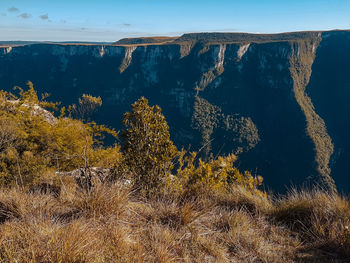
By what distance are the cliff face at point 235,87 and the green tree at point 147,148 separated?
80410 mm

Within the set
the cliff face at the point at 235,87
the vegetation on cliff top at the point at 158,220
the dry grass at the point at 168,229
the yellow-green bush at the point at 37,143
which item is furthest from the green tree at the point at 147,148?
the cliff face at the point at 235,87

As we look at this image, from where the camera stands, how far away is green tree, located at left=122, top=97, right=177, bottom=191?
4.34 m

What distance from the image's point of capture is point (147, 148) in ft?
14.8

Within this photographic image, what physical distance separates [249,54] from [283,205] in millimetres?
126897

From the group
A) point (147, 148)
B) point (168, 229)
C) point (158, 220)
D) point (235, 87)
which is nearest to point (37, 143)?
point (147, 148)

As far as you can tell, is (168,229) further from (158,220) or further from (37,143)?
(37,143)

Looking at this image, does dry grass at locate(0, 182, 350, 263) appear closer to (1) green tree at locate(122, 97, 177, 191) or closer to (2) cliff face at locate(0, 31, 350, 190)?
(1) green tree at locate(122, 97, 177, 191)

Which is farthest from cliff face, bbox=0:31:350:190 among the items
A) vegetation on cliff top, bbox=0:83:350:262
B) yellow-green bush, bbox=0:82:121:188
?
vegetation on cliff top, bbox=0:83:350:262

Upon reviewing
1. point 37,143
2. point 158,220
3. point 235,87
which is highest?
point 158,220

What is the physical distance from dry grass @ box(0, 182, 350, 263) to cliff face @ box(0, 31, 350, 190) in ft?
266

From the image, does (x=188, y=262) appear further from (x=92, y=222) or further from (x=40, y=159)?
(x=40, y=159)

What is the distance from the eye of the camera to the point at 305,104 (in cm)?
10431

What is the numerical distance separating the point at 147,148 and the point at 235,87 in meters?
121

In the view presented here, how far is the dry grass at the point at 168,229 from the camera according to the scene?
205 cm
